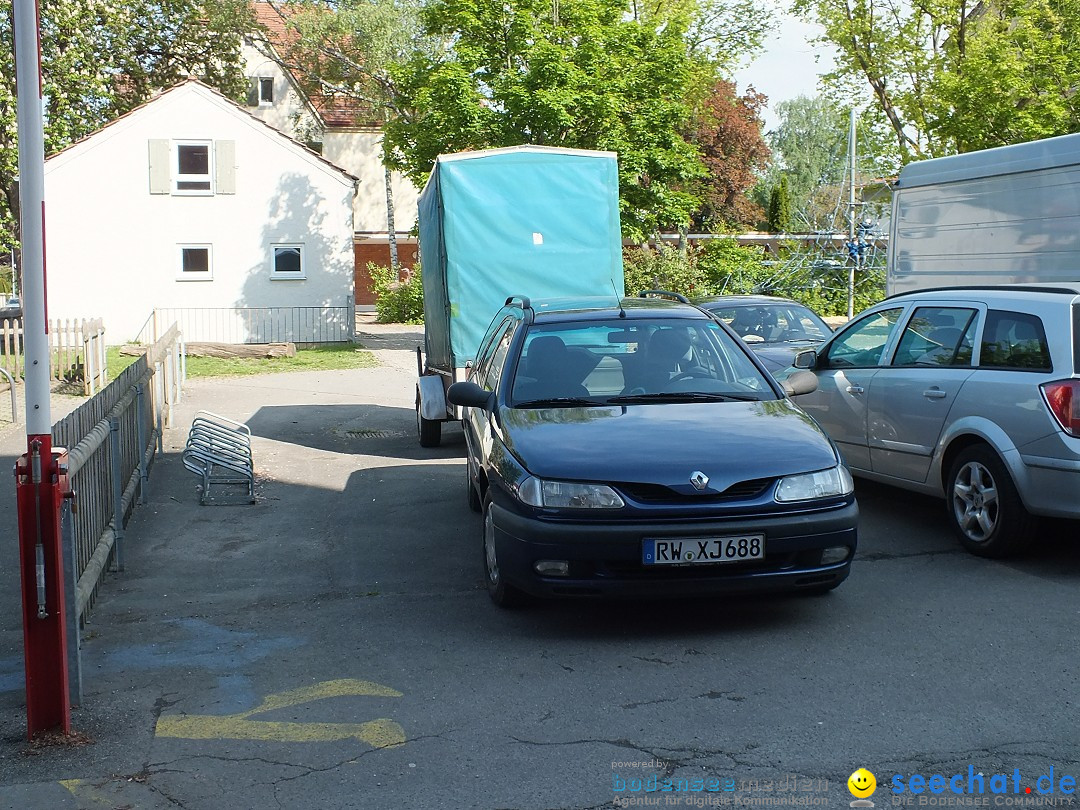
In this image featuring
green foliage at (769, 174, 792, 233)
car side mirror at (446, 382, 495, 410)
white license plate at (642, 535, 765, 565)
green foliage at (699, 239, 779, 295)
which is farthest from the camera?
green foliage at (769, 174, 792, 233)

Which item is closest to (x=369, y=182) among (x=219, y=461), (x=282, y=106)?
(x=282, y=106)

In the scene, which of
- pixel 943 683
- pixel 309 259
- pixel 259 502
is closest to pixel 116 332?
pixel 309 259

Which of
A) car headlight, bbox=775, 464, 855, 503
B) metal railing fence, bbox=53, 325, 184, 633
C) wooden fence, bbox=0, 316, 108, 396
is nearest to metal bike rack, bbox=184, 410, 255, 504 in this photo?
metal railing fence, bbox=53, 325, 184, 633

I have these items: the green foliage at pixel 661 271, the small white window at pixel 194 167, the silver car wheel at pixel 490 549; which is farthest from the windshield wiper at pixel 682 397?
the small white window at pixel 194 167

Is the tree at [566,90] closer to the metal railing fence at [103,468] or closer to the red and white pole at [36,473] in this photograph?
the metal railing fence at [103,468]

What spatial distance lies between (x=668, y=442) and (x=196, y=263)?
27.9 meters

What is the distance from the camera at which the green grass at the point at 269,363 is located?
23172 mm

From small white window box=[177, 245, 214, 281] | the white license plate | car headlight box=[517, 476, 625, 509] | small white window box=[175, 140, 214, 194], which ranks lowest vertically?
the white license plate

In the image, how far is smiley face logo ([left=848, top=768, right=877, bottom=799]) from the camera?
12.8ft

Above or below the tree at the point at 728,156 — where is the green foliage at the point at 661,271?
below

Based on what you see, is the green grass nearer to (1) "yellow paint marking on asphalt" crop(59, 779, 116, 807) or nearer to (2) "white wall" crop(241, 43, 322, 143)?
(1) "yellow paint marking on asphalt" crop(59, 779, 116, 807)

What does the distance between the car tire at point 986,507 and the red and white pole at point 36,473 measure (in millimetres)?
5269

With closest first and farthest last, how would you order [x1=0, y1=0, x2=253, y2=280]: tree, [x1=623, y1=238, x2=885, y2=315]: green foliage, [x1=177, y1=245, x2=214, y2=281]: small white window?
1. [x1=177, y1=245, x2=214, y2=281]: small white window
2. [x1=623, y1=238, x2=885, y2=315]: green foliage
3. [x1=0, y1=0, x2=253, y2=280]: tree

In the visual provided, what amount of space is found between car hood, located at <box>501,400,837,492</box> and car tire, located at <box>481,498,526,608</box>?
51 centimetres
